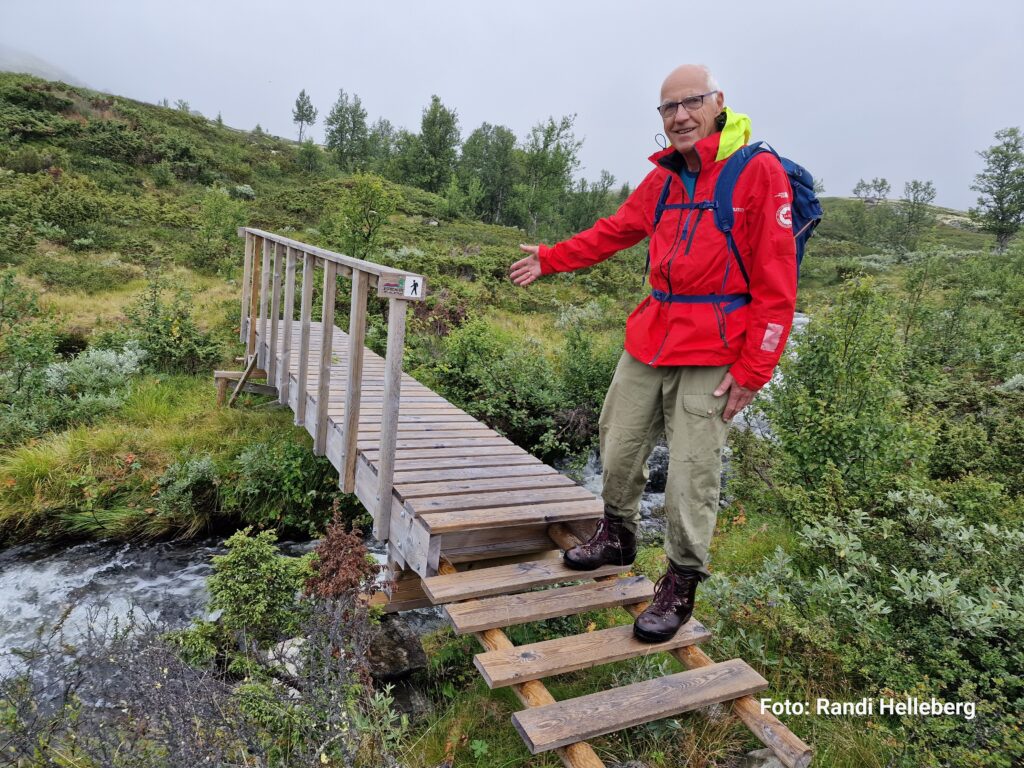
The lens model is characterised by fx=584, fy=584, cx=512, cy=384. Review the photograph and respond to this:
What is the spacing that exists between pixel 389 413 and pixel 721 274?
2.00 metres

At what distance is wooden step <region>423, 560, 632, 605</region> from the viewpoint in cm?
315

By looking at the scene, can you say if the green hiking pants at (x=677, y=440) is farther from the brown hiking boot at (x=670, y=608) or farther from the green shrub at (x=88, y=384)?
the green shrub at (x=88, y=384)

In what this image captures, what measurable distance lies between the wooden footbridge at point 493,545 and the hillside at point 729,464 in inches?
9.1

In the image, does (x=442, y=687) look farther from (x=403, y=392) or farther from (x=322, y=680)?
(x=403, y=392)

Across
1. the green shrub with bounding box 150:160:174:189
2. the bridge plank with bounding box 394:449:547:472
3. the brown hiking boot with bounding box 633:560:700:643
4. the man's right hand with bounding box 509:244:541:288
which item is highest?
the green shrub with bounding box 150:160:174:189

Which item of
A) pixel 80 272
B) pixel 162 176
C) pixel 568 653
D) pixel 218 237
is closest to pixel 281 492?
pixel 568 653

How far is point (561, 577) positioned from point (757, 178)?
90.3 inches

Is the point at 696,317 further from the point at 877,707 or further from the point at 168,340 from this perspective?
the point at 168,340

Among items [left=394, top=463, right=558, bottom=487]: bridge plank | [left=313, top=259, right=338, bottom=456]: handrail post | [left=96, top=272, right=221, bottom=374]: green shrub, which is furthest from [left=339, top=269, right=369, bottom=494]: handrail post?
[left=96, top=272, right=221, bottom=374]: green shrub

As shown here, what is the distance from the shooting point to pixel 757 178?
8.17 feet


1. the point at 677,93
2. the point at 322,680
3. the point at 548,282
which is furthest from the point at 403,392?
the point at 548,282

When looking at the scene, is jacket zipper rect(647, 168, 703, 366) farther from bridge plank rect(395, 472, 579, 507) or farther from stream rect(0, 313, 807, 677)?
stream rect(0, 313, 807, 677)

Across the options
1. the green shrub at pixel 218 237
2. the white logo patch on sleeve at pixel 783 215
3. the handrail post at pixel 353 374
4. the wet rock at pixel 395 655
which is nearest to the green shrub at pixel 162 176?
the green shrub at pixel 218 237

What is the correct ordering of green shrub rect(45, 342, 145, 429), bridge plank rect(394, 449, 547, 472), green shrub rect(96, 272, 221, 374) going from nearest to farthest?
1. bridge plank rect(394, 449, 547, 472)
2. green shrub rect(45, 342, 145, 429)
3. green shrub rect(96, 272, 221, 374)
